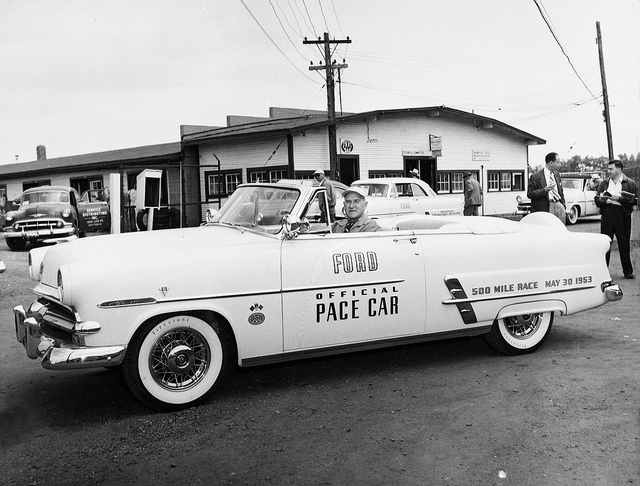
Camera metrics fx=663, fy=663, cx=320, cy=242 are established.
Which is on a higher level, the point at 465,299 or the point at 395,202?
the point at 395,202

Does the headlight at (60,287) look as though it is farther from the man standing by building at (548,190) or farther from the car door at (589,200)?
the car door at (589,200)

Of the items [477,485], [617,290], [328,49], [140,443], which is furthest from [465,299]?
[328,49]

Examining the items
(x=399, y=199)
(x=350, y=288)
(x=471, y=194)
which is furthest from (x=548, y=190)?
(x=399, y=199)

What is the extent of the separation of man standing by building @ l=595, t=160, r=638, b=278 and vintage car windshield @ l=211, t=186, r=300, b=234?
17.7 feet

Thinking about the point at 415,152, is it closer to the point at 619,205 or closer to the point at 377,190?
the point at 377,190

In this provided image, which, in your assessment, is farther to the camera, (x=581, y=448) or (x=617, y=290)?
(x=617, y=290)

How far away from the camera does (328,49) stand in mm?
22922

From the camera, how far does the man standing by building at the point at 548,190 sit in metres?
8.68

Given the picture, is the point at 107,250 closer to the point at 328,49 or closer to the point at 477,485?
the point at 477,485

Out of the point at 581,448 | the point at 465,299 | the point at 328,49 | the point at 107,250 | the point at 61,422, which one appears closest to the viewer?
the point at 581,448

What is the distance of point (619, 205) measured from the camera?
9.27 m

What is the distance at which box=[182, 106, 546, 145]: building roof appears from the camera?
72.6 ft

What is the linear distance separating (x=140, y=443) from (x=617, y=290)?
4.20m

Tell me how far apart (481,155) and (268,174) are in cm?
970
